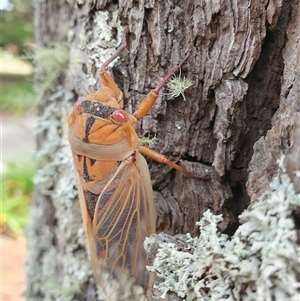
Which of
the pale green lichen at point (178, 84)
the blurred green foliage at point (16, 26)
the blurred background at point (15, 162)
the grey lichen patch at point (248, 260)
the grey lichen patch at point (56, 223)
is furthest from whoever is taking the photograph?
the blurred green foliage at point (16, 26)

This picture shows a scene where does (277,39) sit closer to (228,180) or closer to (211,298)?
(228,180)

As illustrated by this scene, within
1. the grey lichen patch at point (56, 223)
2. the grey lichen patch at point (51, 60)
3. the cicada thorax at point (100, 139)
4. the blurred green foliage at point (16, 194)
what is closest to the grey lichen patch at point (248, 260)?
the cicada thorax at point (100, 139)

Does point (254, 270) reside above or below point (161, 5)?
below

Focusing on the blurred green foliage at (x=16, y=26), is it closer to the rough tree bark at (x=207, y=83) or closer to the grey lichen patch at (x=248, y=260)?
the rough tree bark at (x=207, y=83)

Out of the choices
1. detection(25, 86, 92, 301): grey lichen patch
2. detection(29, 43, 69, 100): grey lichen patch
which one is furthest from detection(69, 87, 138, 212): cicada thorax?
detection(29, 43, 69, 100): grey lichen patch

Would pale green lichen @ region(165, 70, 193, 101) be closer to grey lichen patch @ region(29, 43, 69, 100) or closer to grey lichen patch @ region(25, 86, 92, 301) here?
grey lichen patch @ region(25, 86, 92, 301)

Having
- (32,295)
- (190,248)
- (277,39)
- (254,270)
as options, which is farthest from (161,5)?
(32,295)
